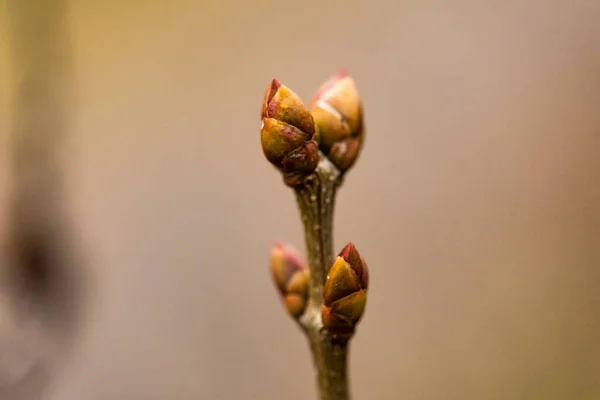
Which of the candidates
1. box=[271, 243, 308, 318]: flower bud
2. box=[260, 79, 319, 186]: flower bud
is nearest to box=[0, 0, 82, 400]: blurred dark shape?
box=[271, 243, 308, 318]: flower bud

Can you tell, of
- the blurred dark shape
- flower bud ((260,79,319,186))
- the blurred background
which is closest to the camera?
flower bud ((260,79,319,186))

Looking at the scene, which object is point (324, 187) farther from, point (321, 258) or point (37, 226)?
point (37, 226)

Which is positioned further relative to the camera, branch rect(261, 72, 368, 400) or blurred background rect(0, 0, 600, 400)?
blurred background rect(0, 0, 600, 400)

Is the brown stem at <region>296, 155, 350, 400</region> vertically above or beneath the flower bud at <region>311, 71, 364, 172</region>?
beneath

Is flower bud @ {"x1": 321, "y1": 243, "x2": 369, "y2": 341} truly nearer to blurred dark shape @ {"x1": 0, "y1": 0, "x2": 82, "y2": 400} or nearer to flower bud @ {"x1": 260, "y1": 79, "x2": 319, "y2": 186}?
flower bud @ {"x1": 260, "y1": 79, "x2": 319, "y2": 186}

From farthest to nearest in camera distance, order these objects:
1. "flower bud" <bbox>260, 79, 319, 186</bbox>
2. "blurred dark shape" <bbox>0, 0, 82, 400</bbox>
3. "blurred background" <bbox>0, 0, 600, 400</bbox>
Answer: "blurred background" <bbox>0, 0, 600, 400</bbox> < "blurred dark shape" <bbox>0, 0, 82, 400</bbox> < "flower bud" <bbox>260, 79, 319, 186</bbox>

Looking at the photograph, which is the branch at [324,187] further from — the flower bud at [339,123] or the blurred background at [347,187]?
the blurred background at [347,187]

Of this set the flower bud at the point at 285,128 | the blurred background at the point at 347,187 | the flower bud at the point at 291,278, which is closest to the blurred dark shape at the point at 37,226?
the blurred background at the point at 347,187

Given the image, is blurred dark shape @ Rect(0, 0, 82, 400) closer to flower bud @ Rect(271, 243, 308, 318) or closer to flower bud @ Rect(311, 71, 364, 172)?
flower bud @ Rect(271, 243, 308, 318)
